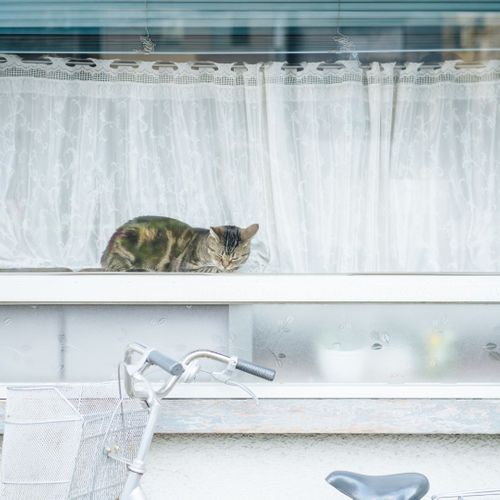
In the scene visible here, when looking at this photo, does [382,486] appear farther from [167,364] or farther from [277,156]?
[277,156]

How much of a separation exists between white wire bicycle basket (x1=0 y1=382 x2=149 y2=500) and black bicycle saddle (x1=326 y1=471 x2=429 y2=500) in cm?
59

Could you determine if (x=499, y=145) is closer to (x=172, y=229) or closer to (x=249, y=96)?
(x=249, y=96)

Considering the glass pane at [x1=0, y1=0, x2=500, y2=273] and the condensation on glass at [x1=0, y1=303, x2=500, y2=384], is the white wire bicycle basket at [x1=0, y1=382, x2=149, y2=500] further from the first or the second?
the glass pane at [x1=0, y1=0, x2=500, y2=273]

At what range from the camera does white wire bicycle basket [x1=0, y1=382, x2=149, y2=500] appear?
205 centimetres

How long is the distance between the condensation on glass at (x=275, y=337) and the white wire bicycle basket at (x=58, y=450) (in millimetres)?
1264

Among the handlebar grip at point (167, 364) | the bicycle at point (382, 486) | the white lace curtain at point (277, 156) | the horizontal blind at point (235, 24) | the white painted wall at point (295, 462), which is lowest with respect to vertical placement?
the white painted wall at point (295, 462)

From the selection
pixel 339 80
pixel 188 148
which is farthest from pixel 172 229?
pixel 339 80

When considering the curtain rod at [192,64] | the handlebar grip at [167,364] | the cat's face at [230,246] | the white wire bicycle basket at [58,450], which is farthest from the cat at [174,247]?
the handlebar grip at [167,364]

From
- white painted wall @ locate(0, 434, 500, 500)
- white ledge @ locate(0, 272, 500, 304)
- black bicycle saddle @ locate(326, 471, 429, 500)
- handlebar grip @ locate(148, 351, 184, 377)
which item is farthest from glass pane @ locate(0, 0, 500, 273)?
handlebar grip @ locate(148, 351, 184, 377)

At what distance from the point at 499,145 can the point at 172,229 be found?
1.60 m

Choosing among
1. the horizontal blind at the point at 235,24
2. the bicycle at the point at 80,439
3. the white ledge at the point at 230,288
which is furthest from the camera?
the horizontal blind at the point at 235,24

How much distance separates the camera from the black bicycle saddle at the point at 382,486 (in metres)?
2.16

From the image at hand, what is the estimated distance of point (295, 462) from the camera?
3.32m

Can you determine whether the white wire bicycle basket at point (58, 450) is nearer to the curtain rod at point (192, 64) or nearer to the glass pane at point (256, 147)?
the glass pane at point (256, 147)
